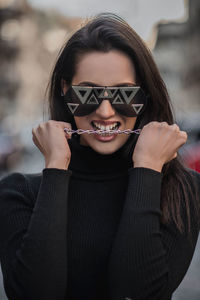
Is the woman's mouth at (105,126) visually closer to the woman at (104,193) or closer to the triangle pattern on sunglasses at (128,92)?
the woman at (104,193)

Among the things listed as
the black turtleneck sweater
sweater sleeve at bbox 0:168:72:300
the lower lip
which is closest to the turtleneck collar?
the black turtleneck sweater

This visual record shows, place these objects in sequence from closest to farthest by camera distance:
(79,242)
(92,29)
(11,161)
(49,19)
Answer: (79,242)
(92,29)
(11,161)
(49,19)

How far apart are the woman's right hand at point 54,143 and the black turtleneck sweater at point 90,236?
0.04 metres

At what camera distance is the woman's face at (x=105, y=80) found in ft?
5.74

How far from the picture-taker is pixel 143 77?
1.82 metres

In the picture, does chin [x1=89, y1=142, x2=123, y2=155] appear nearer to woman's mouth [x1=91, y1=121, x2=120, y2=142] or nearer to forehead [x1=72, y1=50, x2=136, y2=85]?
woman's mouth [x1=91, y1=121, x2=120, y2=142]

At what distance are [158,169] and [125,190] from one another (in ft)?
0.73

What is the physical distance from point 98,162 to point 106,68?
1.31 feet

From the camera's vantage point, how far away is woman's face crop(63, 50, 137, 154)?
1.75m

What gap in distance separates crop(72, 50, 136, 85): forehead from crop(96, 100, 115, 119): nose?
3.0 inches

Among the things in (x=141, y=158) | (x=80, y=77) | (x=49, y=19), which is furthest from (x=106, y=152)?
(x=49, y=19)

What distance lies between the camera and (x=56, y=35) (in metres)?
54.5

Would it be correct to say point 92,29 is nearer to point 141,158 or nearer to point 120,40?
point 120,40

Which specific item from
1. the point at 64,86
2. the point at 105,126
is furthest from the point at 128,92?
the point at 64,86
